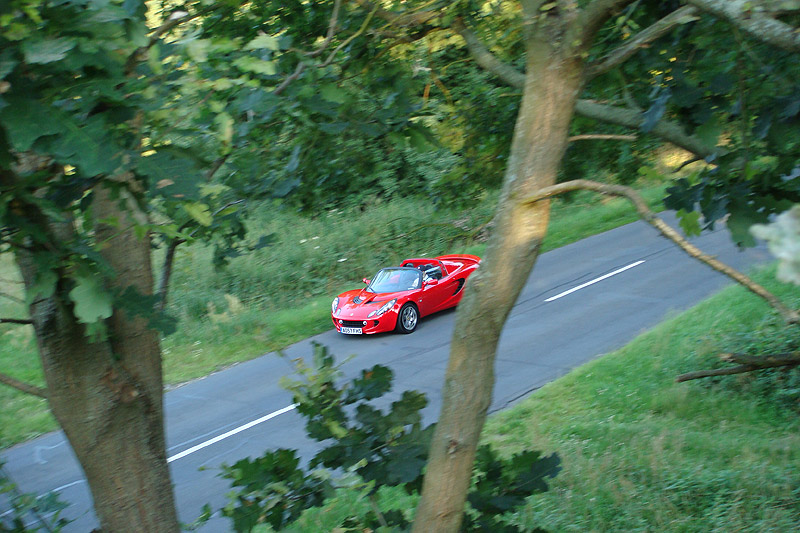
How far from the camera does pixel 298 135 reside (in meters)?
5.15

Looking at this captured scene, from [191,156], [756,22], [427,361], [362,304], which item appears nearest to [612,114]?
[756,22]

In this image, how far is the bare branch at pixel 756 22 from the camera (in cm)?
296

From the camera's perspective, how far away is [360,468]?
120 inches

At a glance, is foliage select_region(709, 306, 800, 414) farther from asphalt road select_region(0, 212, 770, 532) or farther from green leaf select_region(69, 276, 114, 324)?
green leaf select_region(69, 276, 114, 324)

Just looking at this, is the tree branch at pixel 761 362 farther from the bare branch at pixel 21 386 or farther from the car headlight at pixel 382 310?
the car headlight at pixel 382 310

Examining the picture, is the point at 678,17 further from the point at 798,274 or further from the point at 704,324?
the point at 704,324

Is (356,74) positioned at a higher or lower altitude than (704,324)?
higher

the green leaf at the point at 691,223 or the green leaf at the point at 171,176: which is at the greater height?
the green leaf at the point at 171,176

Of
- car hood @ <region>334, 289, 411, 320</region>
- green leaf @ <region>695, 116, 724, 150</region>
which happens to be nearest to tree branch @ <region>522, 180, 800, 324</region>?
green leaf @ <region>695, 116, 724, 150</region>

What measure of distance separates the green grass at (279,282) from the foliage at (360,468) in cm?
1002

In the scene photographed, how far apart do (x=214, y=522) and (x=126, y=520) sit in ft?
17.3

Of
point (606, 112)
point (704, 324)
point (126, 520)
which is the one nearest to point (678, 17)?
point (606, 112)

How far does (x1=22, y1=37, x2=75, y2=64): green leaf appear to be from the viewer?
1867 millimetres

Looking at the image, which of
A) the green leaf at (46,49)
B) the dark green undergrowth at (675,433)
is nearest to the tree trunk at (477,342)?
the green leaf at (46,49)
